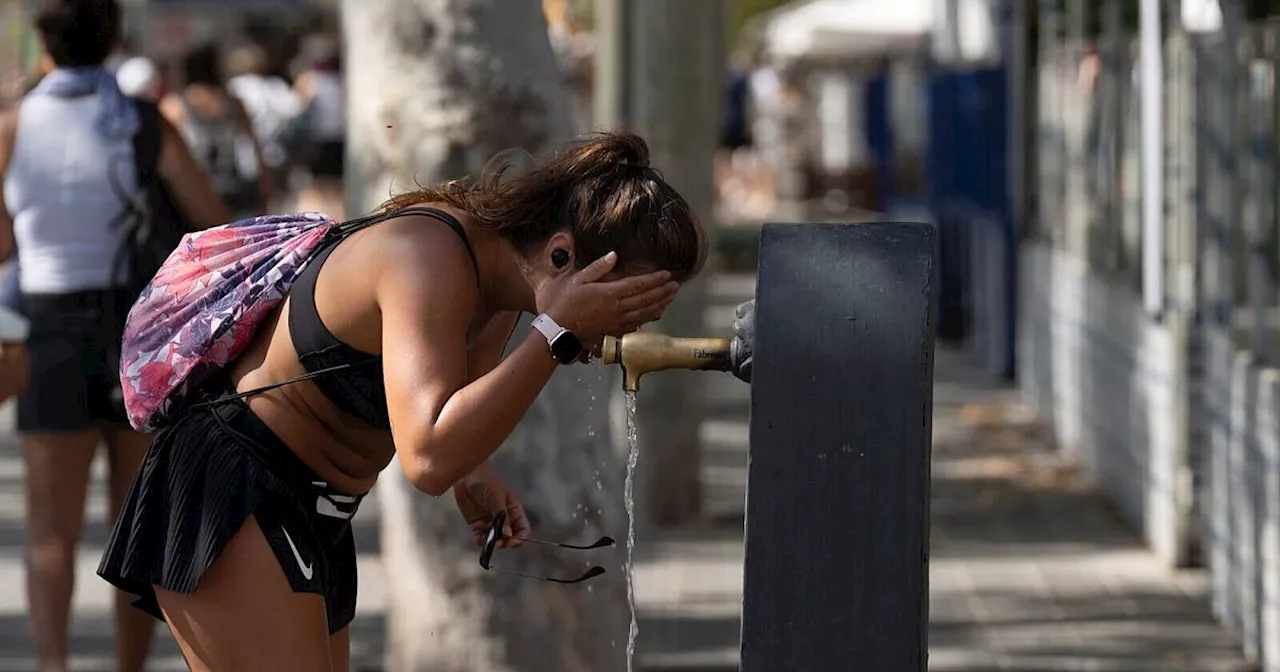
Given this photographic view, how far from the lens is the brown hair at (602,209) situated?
10.5 ft

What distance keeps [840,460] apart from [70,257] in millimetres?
3323

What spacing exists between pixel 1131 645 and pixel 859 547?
4154 millimetres

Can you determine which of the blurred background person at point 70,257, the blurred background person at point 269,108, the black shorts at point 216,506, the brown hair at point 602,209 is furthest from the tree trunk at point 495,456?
the blurred background person at point 269,108

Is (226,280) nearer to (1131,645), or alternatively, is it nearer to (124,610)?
(124,610)

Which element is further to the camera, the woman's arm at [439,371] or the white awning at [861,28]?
the white awning at [861,28]

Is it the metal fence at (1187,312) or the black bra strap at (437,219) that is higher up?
the black bra strap at (437,219)

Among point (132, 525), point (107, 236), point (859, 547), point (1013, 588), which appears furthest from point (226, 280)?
point (1013, 588)

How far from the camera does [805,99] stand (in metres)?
33.6

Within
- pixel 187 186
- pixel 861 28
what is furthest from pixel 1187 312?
pixel 861 28

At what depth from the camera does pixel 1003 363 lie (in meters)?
13.5

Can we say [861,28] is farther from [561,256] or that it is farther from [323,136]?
[561,256]

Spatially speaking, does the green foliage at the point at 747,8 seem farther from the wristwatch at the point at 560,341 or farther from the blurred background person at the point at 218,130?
the wristwatch at the point at 560,341

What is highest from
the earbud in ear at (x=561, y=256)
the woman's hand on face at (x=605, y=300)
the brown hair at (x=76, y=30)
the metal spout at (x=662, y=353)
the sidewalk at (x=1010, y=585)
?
the brown hair at (x=76, y=30)

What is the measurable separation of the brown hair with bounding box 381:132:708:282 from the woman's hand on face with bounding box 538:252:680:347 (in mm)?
43
